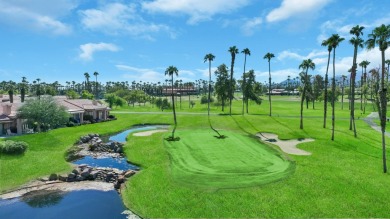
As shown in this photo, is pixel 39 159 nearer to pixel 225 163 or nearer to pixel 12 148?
pixel 12 148

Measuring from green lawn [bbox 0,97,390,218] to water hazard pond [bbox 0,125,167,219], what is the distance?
4.79ft

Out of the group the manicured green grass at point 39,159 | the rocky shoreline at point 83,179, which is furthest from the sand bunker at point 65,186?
the manicured green grass at point 39,159

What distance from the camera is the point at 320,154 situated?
129 ft

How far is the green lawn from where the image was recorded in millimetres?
22891

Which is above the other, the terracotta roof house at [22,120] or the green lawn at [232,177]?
the terracotta roof house at [22,120]

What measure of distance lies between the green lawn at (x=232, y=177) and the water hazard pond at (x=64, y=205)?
1461 mm

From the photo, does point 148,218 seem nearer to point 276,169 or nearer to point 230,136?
point 276,169

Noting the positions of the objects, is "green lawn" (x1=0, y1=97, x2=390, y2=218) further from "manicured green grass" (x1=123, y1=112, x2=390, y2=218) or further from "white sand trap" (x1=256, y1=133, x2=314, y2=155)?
"white sand trap" (x1=256, y1=133, x2=314, y2=155)

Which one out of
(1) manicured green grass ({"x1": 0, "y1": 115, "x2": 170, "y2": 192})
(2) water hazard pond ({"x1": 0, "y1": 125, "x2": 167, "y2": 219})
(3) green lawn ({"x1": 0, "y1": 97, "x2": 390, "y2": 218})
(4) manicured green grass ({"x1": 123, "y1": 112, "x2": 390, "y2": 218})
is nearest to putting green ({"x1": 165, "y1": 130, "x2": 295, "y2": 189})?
(3) green lawn ({"x1": 0, "y1": 97, "x2": 390, "y2": 218})

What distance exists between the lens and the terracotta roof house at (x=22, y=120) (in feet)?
191

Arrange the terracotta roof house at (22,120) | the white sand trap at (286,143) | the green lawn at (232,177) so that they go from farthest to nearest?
the terracotta roof house at (22,120), the white sand trap at (286,143), the green lawn at (232,177)

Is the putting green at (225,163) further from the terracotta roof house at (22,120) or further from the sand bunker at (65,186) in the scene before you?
the terracotta roof house at (22,120)

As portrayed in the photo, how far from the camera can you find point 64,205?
83.5 feet

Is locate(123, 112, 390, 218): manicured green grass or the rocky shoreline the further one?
the rocky shoreline
